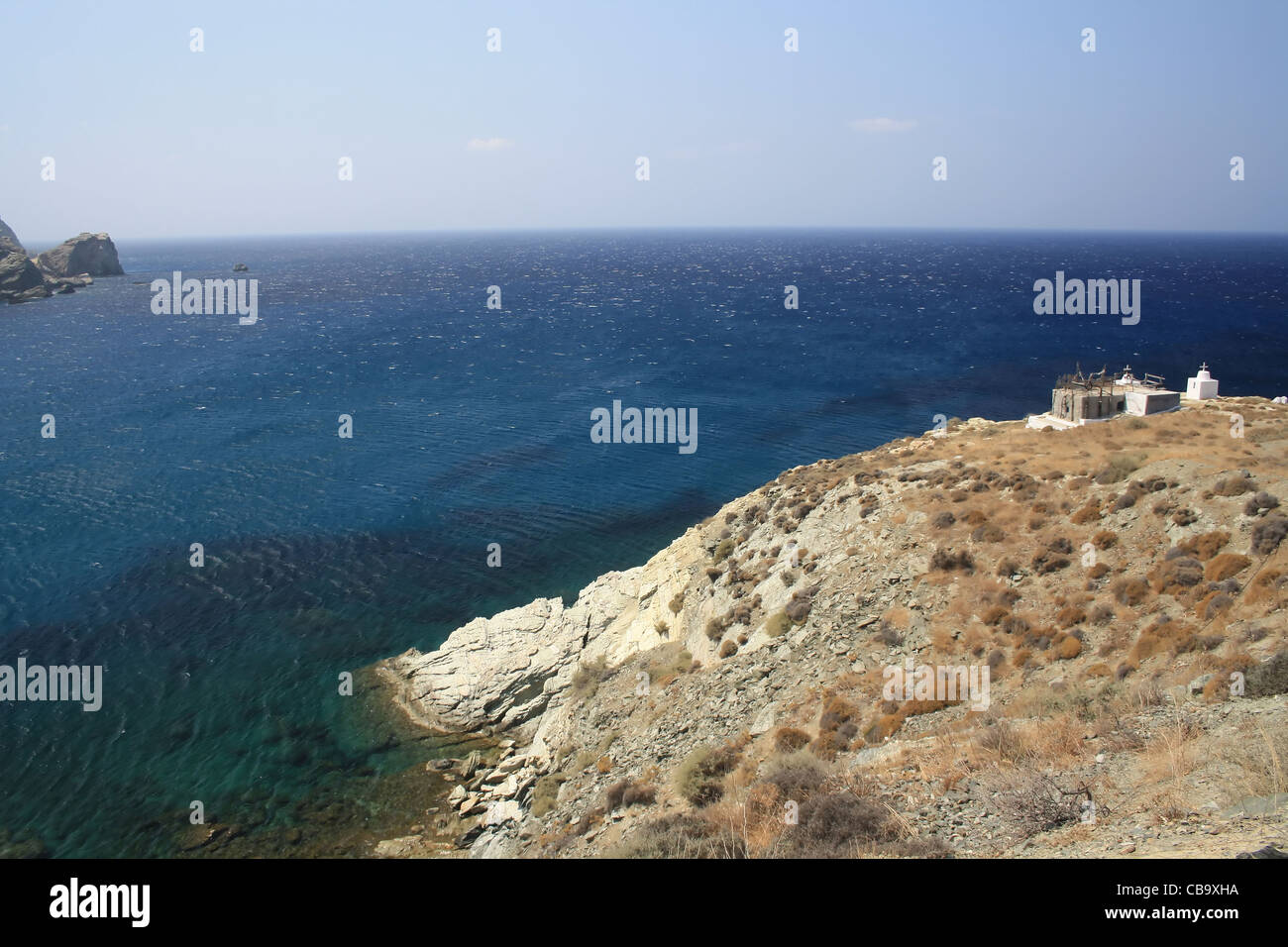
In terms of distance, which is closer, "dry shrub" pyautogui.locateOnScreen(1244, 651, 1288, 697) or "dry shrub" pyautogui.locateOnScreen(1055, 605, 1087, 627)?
"dry shrub" pyautogui.locateOnScreen(1244, 651, 1288, 697)

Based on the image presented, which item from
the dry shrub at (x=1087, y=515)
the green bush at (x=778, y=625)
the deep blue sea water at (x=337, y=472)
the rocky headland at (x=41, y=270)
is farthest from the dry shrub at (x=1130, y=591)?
the rocky headland at (x=41, y=270)

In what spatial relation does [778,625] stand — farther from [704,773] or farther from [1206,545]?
[1206,545]

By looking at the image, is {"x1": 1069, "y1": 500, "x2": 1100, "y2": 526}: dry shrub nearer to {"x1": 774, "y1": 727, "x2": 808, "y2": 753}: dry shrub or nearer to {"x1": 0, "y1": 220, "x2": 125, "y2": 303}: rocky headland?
{"x1": 774, "y1": 727, "x2": 808, "y2": 753}: dry shrub


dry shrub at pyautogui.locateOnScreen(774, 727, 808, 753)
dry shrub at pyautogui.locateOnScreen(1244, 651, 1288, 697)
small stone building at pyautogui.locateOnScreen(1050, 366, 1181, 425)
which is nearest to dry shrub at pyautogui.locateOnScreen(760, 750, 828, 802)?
dry shrub at pyautogui.locateOnScreen(774, 727, 808, 753)

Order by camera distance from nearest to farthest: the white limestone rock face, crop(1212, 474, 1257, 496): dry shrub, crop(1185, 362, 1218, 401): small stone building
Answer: crop(1212, 474, 1257, 496): dry shrub < the white limestone rock face < crop(1185, 362, 1218, 401): small stone building

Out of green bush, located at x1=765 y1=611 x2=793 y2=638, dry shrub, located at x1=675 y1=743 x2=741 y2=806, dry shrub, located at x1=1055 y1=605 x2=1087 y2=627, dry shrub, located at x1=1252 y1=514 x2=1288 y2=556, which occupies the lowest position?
dry shrub, located at x1=675 y1=743 x2=741 y2=806

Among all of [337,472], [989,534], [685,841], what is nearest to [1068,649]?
[989,534]

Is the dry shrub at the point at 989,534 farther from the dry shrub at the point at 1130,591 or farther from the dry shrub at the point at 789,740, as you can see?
the dry shrub at the point at 789,740

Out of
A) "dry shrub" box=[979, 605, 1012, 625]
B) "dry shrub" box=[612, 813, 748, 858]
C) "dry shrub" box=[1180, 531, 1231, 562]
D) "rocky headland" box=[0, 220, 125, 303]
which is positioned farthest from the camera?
"rocky headland" box=[0, 220, 125, 303]
